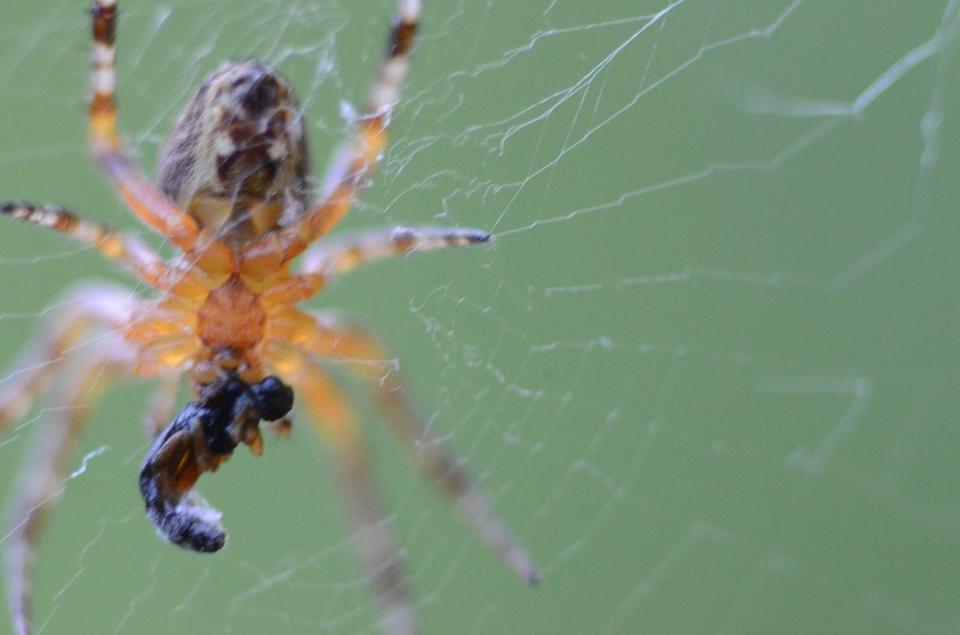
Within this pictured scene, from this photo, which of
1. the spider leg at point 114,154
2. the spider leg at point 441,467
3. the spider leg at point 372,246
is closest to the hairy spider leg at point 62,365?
the spider leg at point 114,154

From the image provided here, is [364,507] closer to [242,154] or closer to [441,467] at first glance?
[441,467]

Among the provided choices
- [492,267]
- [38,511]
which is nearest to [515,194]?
[492,267]

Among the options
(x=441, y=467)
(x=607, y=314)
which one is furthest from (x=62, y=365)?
(x=607, y=314)

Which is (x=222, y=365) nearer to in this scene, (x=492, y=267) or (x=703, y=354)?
(x=492, y=267)

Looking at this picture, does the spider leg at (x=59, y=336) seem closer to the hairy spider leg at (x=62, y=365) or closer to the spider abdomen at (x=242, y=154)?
Result: the hairy spider leg at (x=62, y=365)

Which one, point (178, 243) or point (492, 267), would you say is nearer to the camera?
point (178, 243)

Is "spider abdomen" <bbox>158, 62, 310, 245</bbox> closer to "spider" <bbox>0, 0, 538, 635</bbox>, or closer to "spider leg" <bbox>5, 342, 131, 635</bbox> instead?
"spider" <bbox>0, 0, 538, 635</bbox>
